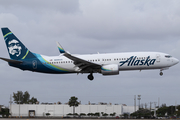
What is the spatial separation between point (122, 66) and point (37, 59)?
53.9ft

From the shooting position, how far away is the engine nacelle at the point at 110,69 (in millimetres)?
52469

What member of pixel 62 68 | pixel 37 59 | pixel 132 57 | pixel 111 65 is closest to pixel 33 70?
pixel 37 59

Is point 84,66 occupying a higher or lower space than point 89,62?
lower

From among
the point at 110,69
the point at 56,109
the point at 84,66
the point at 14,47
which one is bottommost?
the point at 56,109

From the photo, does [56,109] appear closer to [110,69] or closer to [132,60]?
[110,69]

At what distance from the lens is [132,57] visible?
53156mm

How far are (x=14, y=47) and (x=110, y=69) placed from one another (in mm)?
20443

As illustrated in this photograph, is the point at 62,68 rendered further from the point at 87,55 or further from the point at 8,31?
the point at 8,31

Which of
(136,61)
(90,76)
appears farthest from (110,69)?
(90,76)

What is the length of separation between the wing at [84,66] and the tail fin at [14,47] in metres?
9.85

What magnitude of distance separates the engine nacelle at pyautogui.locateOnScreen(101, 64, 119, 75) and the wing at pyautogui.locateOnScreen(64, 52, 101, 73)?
1.18 metres

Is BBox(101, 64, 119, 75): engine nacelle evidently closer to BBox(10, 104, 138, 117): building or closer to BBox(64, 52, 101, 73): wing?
BBox(64, 52, 101, 73): wing

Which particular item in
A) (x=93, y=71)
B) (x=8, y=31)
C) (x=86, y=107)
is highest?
(x=8, y=31)

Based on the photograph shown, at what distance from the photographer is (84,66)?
54.2m
